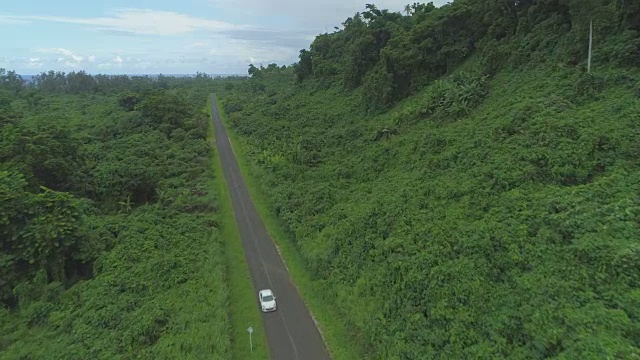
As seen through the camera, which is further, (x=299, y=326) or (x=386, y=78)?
(x=386, y=78)

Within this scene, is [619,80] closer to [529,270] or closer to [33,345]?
[529,270]

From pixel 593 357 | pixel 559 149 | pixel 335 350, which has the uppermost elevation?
pixel 559 149

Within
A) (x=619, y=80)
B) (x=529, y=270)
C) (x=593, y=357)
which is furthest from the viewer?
(x=619, y=80)

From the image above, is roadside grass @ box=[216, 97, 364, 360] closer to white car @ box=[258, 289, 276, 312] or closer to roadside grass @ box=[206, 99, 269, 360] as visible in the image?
white car @ box=[258, 289, 276, 312]

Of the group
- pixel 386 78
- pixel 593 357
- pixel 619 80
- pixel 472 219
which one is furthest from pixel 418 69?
pixel 593 357

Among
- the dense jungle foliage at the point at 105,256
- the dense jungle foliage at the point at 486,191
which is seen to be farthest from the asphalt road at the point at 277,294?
the dense jungle foliage at the point at 105,256

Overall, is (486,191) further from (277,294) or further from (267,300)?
(267,300)

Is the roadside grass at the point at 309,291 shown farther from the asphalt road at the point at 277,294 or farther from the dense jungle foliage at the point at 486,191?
the dense jungle foliage at the point at 486,191

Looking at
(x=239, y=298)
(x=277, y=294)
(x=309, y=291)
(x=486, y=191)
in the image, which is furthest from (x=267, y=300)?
(x=486, y=191)

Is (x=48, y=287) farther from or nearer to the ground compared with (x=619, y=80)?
nearer to the ground
